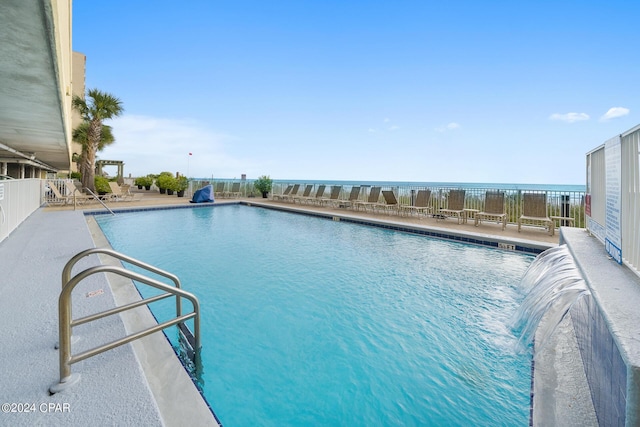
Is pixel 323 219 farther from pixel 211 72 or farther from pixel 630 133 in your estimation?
pixel 211 72

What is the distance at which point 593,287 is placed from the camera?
1.72m

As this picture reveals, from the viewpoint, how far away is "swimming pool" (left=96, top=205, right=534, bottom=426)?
77.6 inches

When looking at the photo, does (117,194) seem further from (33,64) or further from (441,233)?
(441,233)

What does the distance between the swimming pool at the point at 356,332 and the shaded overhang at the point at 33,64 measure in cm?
298

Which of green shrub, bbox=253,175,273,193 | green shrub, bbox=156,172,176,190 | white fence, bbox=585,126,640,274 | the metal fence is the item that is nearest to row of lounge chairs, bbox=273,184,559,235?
the metal fence

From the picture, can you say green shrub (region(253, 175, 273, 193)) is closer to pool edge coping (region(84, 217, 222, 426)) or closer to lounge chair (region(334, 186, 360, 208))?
lounge chair (region(334, 186, 360, 208))

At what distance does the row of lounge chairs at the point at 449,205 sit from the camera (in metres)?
6.79

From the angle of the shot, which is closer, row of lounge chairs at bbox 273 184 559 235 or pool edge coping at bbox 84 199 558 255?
pool edge coping at bbox 84 199 558 255

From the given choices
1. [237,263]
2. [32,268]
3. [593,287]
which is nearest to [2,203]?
[32,268]

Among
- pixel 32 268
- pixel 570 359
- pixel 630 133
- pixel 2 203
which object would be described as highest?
pixel 630 133

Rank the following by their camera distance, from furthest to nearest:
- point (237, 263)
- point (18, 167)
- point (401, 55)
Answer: point (18, 167), point (401, 55), point (237, 263)

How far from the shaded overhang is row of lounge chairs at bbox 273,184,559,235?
8319mm

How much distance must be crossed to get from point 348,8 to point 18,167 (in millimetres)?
21606

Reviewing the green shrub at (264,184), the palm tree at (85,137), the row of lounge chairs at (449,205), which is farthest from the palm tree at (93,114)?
the row of lounge chairs at (449,205)
